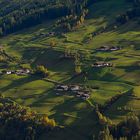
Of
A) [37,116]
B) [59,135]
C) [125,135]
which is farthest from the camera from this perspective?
[37,116]

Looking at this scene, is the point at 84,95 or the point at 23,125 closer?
the point at 23,125

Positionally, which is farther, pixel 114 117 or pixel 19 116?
pixel 19 116

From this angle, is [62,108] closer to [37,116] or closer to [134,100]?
[37,116]

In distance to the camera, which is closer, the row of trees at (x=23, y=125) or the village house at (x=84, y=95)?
the row of trees at (x=23, y=125)

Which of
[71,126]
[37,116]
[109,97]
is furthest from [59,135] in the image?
[109,97]

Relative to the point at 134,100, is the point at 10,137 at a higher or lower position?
lower

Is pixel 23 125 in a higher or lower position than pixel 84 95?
lower

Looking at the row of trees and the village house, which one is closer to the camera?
the row of trees

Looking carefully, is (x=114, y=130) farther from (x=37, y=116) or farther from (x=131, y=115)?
(x=37, y=116)

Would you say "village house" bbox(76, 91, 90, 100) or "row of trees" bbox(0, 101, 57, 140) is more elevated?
"village house" bbox(76, 91, 90, 100)

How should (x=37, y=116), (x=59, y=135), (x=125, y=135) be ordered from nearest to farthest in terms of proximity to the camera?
1. (x=125, y=135)
2. (x=59, y=135)
3. (x=37, y=116)

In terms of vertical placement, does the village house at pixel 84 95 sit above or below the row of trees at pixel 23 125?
above
